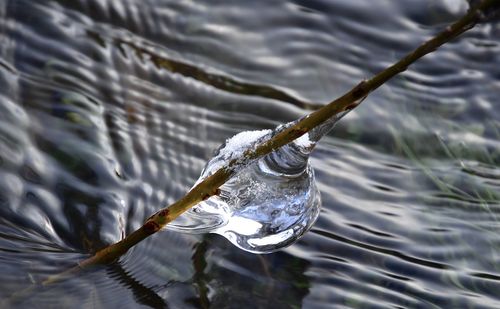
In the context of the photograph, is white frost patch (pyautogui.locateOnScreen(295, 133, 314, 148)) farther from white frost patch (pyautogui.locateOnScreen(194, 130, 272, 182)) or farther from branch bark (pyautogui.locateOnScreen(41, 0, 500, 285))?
branch bark (pyautogui.locateOnScreen(41, 0, 500, 285))

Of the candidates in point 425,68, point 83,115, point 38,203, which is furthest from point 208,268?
point 425,68

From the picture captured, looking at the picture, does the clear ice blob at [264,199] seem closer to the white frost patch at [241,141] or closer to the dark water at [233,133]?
the white frost patch at [241,141]

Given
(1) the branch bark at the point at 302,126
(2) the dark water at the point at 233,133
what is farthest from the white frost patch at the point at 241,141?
(2) the dark water at the point at 233,133

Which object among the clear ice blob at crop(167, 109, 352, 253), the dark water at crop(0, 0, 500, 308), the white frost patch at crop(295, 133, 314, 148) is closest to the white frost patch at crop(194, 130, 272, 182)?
the clear ice blob at crop(167, 109, 352, 253)

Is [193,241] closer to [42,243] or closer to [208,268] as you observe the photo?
[208,268]

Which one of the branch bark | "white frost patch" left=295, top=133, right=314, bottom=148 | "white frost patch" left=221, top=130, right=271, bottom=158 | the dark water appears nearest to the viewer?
the branch bark

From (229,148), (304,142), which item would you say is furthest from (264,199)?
(304,142)
